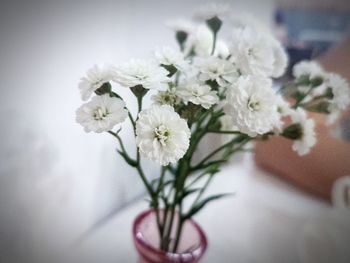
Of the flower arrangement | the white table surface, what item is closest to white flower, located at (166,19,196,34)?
the flower arrangement

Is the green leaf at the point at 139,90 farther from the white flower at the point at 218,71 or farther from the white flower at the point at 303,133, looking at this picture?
the white flower at the point at 303,133

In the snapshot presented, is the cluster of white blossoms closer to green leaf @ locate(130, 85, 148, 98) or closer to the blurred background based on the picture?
green leaf @ locate(130, 85, 148, 98)

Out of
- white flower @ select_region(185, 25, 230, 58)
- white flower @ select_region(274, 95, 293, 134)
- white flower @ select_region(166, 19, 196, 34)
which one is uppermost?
white flower @ select_region(166, 19, 196, 34)

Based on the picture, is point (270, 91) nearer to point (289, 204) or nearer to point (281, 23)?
point (289, 204)

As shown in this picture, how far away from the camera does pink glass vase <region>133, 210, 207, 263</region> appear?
1.60 feet

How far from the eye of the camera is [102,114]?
0.36 m

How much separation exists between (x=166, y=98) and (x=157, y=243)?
27 centimetres

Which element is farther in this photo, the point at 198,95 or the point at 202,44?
the point at 202,44

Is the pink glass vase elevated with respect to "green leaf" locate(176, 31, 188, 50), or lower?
lower

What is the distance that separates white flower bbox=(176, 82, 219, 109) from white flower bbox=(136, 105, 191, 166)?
35 mm

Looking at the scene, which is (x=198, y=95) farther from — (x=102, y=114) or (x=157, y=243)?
(x=157, y=243)

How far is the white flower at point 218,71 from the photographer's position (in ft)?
1.27

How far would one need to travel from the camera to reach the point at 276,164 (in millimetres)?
778

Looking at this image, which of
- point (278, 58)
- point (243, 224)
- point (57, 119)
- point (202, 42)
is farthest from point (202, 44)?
point (243, 224)
